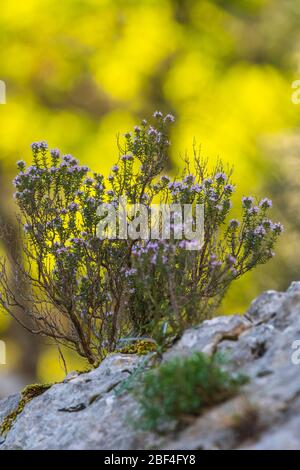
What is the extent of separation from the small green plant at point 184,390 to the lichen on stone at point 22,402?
4.49ft

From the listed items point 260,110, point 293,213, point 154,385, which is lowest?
point 154,385

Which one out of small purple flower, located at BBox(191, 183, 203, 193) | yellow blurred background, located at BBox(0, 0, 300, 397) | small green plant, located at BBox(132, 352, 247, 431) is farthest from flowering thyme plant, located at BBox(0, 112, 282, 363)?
yellow blurred background, located at BBox(0, 0, 300, 397)

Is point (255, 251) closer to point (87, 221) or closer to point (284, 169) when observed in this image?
point (87, 221)

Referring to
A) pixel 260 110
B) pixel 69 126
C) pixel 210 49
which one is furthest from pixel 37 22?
pixel 260 110

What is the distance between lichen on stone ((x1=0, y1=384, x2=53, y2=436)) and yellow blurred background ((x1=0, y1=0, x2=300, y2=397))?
568 centimetres

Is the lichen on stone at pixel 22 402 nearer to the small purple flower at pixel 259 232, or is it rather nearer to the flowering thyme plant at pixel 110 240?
the flowering thyme plant at pixel 110 240

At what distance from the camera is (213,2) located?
37.0 feet

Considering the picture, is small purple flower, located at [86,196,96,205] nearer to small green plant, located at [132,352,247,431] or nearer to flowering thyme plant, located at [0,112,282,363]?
flowering thyme plant, located at [0,112,282,363]

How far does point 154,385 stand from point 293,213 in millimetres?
6626

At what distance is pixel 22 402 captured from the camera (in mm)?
4582

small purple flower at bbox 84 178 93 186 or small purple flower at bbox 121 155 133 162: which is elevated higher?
small purple flower at bbox 121 155 133 162

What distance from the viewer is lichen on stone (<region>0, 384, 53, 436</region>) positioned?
444 cm
